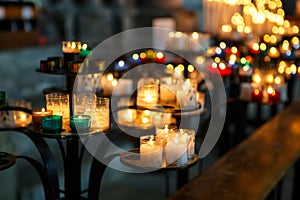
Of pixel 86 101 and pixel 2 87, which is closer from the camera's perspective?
pixel 86 101

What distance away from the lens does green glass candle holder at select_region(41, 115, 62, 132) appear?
2.11 metres

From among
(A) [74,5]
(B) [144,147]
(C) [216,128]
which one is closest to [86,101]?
(B) [144,147]

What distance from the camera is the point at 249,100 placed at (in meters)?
3.90

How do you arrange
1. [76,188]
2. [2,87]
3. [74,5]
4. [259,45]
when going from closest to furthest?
[76,188]
[259,45]
[2,87]
[74,5]

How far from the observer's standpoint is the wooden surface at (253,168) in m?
2.82

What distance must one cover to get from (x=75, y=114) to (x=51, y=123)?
223 millimetres

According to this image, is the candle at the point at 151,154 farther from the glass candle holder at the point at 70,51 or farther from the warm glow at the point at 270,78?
the warm glow at the point at 270,78

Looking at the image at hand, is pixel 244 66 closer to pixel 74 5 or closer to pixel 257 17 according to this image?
pixel 257 17

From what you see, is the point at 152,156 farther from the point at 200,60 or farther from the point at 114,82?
the point at 200,60

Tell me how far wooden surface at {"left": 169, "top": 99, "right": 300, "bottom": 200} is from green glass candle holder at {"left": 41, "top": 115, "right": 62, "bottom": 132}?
3.07ft

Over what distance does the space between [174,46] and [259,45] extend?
2.64ft

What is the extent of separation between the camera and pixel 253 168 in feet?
10.8

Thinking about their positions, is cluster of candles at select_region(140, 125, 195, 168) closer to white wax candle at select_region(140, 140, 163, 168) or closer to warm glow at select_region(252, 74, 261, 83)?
white wax candle at select_region(140, 140, 163, 168)

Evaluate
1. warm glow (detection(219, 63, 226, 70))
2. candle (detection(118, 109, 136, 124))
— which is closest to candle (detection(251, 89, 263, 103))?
warm glow (detection(219, 63, 226, 70))
